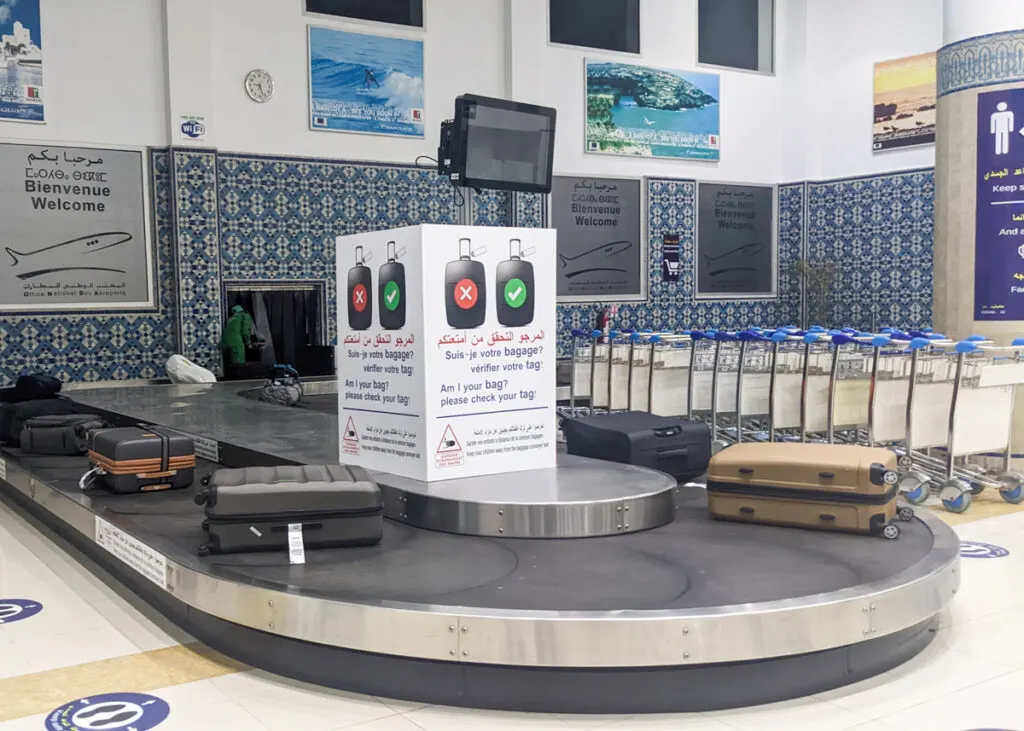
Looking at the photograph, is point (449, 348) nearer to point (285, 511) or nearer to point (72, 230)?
point (285, 511)

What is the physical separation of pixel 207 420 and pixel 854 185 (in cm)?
940

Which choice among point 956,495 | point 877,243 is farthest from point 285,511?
point 877,243

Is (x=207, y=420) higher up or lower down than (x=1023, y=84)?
lower down

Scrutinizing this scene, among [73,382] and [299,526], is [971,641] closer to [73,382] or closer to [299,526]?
[299,526]

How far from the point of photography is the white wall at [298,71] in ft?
33.0

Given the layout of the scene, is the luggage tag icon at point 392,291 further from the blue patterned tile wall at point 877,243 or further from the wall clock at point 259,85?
the blue patterned tile wall at point 877,243

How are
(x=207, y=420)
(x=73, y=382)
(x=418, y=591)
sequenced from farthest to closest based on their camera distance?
(x=73, y=382) < (x=207, y=420) < (x=418, y=591)

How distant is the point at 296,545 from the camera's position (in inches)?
135

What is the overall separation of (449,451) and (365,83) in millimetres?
7643

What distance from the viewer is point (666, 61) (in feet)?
42.0

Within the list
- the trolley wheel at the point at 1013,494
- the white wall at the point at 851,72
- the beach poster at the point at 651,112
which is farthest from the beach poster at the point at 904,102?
the trolley wheel at the point at 1013,494

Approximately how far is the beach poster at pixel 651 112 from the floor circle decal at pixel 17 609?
9383 mm

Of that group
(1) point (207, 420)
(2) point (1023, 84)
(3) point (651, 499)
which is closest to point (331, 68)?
(1) point (207, 420)

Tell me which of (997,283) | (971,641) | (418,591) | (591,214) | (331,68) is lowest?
(971,641)
